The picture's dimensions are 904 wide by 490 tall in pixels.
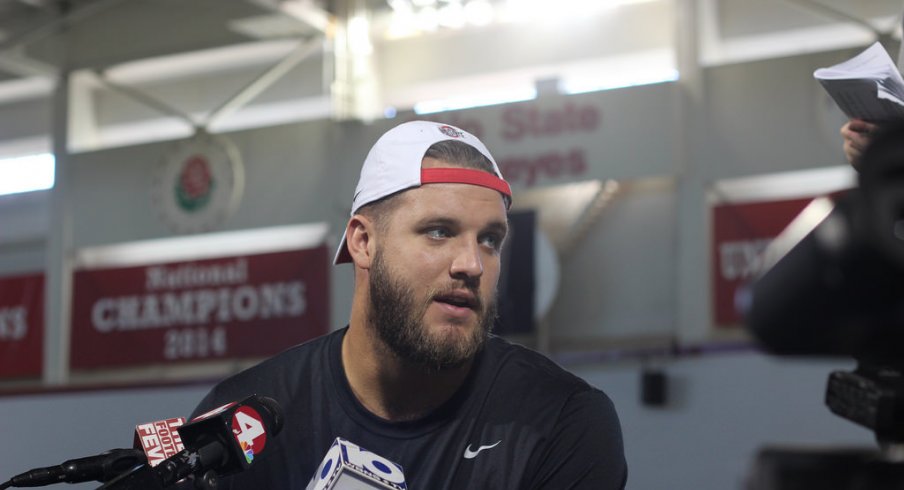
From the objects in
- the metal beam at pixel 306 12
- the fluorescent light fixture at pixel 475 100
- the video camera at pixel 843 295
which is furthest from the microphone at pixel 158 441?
the metal beam at pixel 306 12

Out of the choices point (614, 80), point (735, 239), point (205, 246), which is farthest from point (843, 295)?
point (205, 246)

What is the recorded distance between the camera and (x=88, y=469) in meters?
1.76

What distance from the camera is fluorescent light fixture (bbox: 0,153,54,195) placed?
12.1m

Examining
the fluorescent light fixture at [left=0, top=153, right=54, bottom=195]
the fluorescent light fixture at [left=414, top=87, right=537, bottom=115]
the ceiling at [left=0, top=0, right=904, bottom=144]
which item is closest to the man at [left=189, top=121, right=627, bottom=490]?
the ceiling at [left=0, top=0, right=904, bottom=144]

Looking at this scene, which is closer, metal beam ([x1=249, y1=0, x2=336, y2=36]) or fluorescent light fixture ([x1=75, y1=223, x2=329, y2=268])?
metal beam ([x1=249, y1=0, x2=336, y2=36])

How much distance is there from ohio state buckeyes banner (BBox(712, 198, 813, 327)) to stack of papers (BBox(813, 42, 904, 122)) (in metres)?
7.04

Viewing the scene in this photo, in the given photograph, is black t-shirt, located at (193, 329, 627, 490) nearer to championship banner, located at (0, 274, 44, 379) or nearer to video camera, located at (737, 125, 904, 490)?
video camera, located at (737, 125, 904, 490)

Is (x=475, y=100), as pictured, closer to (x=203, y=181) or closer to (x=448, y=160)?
(x=203, y=181)

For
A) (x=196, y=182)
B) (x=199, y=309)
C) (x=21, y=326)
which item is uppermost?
(x=196, y=182)

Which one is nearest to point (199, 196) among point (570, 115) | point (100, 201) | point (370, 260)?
point (100, 201)

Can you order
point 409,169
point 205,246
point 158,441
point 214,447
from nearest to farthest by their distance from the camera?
point 214,447
point 158,441
point 409,169
point 205,246

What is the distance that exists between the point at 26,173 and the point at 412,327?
36.3ft

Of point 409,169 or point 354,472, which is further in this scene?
point 409,169

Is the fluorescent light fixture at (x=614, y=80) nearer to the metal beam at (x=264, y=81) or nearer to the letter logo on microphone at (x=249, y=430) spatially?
the metal beam at (x=264, y=81)
